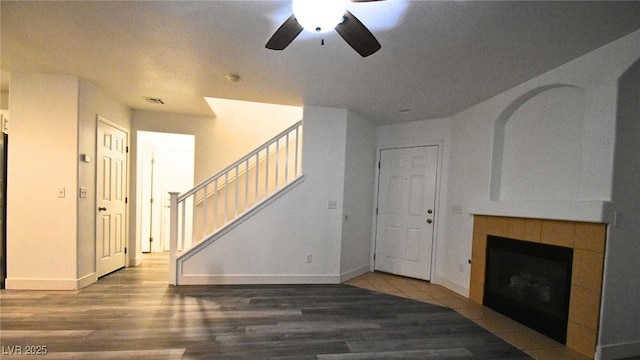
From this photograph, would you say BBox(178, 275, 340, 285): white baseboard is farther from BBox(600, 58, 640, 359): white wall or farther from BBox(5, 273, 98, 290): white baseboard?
BBox(600, 58, 640, 359): white wall

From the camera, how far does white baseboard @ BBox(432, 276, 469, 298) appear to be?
323cm

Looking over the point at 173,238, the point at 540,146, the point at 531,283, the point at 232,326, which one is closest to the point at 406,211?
the point at 531,283

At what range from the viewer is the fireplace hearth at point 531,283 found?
2236 millimetres

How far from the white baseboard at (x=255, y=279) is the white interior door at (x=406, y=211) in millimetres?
1090

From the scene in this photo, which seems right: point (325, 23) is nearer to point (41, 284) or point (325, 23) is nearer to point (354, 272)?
point (354, 272)

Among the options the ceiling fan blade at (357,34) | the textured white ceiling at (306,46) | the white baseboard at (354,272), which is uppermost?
the textured white ceiling at (306,46)

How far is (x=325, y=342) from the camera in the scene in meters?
→ 2.10

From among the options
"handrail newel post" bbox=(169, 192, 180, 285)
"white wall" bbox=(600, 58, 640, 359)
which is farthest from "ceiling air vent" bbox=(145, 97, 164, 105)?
"white wall" bbox=(600, 58, 640, 359)

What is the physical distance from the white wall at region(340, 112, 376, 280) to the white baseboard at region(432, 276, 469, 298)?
103cm

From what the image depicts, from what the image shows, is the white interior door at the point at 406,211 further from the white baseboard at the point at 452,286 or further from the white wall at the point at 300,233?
the white wall at the point at 300,233

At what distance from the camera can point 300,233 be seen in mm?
3449

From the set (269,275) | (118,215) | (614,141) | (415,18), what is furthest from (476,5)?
(118,215)

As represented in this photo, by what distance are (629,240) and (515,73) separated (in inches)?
63.9

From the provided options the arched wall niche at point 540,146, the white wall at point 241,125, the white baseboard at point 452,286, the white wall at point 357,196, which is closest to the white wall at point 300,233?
the white wall at point 357,196
